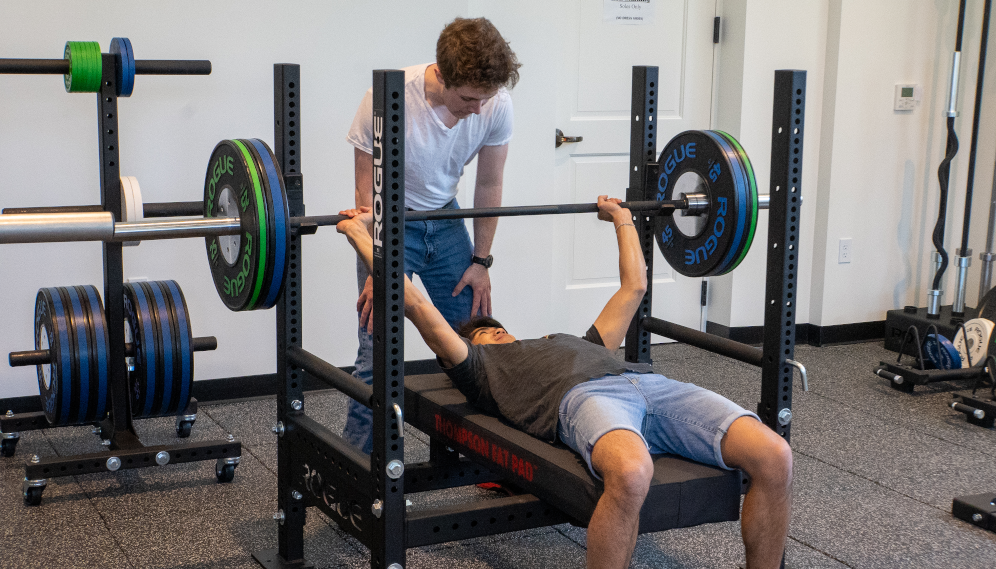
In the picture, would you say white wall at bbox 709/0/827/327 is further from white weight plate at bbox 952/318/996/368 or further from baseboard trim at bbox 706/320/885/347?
white weight plate at bbox 952/318/996/368

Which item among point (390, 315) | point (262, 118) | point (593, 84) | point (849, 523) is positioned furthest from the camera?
point (593, 84)

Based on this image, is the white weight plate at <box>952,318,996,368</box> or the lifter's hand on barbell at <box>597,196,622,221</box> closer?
the lifter's hand on barbell at <box>597,196,622,221</box>

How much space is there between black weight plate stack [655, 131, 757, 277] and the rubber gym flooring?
2.45 ft

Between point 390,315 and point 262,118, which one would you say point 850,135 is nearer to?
point 262,118

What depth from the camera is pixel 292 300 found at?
2301mm

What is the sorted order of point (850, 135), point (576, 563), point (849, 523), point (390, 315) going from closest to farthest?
point (390, 315) < point (576, 563) < point (849, 523) < point (850, 135)

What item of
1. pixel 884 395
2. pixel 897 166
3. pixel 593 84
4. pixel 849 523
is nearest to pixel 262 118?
pixel 593 84

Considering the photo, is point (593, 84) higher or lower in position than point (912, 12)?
lower

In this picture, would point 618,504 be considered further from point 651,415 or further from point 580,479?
point 651,415

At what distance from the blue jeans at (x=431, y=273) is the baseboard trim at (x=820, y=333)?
229 cm

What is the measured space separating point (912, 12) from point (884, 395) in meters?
1.95

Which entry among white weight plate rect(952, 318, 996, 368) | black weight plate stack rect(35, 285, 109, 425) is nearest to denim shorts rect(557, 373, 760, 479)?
black weight plate stack rect(35, 285, 109, 425)

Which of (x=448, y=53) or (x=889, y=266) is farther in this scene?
(x=889, y=266)

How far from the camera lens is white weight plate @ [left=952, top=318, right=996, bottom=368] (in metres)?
4.04
